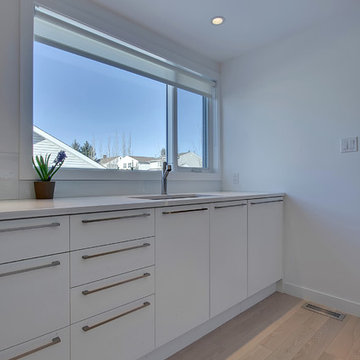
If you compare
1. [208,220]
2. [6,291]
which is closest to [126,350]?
[6,291]

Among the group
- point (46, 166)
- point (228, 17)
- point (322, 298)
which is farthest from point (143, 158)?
point (322, 298)

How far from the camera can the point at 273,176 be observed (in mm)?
2465

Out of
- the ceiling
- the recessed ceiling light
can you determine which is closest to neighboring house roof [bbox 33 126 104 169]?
the ceiling

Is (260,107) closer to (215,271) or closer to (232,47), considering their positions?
(232,47)

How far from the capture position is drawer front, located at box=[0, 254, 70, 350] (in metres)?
0.94

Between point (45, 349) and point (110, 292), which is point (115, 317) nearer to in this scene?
point (110, 292)

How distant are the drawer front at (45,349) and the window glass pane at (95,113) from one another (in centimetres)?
109

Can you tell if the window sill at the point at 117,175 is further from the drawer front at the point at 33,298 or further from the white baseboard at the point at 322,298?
the white baseboard at the point at 322,298

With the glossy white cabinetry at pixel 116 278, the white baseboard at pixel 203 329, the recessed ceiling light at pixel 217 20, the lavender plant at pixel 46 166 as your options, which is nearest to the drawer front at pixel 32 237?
the glossy white cabinetry at pixel 116 278

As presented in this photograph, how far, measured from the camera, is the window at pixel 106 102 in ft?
5.75

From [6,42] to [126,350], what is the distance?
1813mm

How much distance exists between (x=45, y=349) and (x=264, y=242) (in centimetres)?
169

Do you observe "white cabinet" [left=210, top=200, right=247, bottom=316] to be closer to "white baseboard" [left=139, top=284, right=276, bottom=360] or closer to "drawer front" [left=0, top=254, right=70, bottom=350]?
"white baseboard" [left=139, top=284, right=276, bottom=360]

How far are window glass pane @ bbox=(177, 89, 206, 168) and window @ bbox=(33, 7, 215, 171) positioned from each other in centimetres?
1
